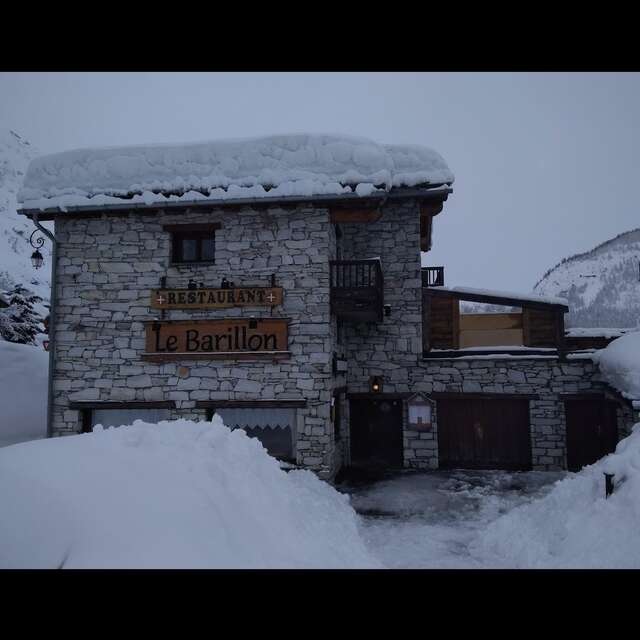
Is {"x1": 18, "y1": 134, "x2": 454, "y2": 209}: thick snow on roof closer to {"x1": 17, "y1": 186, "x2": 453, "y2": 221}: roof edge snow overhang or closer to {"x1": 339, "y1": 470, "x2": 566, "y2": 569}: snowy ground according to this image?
{"x1": 17, "y1": 186, "x2": 453, "y2": 221}: roof edge snow overhang

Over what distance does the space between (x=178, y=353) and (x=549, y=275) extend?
42.0 meters

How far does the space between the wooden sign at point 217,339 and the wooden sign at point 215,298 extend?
0.34 meters

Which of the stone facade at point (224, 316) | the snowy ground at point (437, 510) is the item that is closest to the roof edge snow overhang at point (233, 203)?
the stone facade at point (224, 316)

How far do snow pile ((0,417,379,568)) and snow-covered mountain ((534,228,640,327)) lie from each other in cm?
2860

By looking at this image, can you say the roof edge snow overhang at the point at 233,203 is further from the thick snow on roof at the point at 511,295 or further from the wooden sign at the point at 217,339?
the thick snow on roof at the point at 511,295

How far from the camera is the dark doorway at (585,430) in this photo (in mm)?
10195

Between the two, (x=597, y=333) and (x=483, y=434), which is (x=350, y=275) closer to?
(x=483, y=434)

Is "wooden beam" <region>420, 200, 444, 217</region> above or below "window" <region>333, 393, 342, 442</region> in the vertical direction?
above

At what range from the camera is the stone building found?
8.99m

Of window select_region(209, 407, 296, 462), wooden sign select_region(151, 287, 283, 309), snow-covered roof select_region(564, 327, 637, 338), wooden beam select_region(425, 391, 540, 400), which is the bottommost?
window select_region(209, 407, 296, 462)

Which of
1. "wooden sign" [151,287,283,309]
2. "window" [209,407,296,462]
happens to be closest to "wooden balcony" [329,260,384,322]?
"wooden sign" [151,287,283,309]
